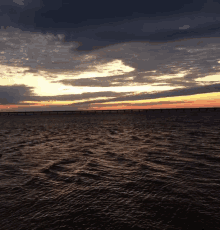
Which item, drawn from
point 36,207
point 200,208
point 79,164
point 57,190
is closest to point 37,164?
point 79,164

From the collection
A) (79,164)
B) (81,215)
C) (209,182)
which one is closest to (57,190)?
(81,215)

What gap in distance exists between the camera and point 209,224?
6.52m

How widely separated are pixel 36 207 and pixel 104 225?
3.23m

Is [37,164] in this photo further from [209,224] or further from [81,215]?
[209,224]

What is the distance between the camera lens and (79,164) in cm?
1456

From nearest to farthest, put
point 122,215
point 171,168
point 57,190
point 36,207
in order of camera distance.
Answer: point 122,215, point 36,207, point 57,190, point 171,168

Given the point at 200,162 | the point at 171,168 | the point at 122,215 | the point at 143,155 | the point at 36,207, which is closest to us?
the point at 122,215

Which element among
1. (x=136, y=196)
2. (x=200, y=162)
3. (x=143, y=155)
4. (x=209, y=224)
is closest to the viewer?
(x=209, y=224)

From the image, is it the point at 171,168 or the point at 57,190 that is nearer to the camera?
the point at 57,190

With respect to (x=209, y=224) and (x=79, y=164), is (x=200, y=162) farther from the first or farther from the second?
(x=79, y=164)

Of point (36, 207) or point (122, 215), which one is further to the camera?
point (36, 207)

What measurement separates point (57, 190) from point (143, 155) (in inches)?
364

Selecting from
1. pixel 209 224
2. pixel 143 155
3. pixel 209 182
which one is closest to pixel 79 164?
pixel 143 155

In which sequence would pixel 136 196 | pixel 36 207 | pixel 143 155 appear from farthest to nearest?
pixel 143 155
pixel 136 196
pixel 36 207
